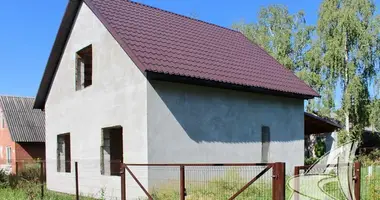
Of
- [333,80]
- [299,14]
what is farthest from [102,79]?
[299,14]

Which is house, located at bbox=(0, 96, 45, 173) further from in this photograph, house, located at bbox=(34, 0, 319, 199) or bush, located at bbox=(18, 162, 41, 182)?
bush, located at bbox=(18, 162, 41, 182)

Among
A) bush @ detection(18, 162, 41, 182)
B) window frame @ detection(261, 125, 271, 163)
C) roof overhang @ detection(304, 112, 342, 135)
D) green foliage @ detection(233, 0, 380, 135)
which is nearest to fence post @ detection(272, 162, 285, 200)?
window frame @ detection(261, 125, 271, 163)

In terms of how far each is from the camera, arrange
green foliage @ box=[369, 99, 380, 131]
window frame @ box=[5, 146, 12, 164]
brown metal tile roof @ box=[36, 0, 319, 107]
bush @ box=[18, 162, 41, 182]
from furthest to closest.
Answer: window frame @ box=[5, 146, 12, 164] → green foliage @ box=[369, 99, 380, 131] → bush @ box=[18, 162, 41, 182] → brown metal tile roof @ box=[36, 0, 319, 107]

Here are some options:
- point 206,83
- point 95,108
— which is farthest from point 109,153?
point 206,83

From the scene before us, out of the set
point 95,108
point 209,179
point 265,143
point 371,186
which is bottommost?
point 209,179

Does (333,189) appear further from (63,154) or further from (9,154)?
(9,154)

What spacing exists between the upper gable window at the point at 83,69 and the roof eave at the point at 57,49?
105 cm

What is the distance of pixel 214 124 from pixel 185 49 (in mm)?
2506

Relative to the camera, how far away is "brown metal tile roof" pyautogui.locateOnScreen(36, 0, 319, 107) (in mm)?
10099

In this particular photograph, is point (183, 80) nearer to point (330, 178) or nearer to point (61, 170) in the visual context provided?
point (330, 178)

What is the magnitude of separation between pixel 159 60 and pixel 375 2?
16.8m

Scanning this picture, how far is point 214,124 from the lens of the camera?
10.7m

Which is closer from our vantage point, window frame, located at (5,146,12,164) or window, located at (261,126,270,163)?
window, located at (261,126,270,163)

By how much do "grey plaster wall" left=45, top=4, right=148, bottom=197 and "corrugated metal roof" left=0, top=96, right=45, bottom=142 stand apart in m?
12.8
